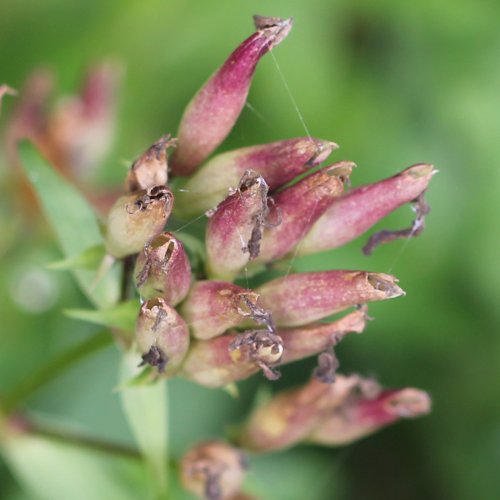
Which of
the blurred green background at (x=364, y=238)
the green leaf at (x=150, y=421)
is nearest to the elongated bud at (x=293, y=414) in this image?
the green leaf at (x=150, y=421)

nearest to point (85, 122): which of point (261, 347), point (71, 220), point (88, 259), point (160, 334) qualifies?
point (71, 220)

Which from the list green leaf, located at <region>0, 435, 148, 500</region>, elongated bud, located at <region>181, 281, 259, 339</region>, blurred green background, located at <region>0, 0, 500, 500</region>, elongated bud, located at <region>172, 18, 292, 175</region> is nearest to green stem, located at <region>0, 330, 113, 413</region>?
green leaf, located at <region>0, 435, 148, 500</region>

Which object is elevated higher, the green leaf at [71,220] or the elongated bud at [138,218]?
the elongated bud at [138,218]

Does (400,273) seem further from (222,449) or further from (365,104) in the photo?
(222,449)

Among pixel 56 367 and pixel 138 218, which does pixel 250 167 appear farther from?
pixel 56 367

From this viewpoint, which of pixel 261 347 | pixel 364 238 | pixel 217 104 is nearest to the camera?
pixel 261 347

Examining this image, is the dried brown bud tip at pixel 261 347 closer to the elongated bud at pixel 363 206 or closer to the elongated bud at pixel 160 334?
the elongated bud at pixel 160 334

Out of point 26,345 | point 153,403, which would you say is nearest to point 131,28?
point 26,345
